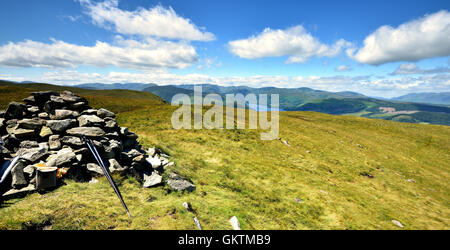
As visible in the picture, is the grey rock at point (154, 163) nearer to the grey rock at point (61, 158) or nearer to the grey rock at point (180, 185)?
the grey rock at point (180, 185)

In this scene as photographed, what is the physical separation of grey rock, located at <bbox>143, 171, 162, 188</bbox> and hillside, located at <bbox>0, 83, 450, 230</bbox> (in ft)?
1.79

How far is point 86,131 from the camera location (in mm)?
14023

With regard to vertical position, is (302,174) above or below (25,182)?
below

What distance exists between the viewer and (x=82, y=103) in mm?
16953

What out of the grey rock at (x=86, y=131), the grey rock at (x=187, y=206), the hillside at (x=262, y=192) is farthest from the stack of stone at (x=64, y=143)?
the grey rock at (x=187, y=206)

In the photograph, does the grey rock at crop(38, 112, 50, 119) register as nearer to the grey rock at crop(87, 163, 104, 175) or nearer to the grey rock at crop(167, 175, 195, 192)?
the grey rock at crop(87, 163, 104, 175)

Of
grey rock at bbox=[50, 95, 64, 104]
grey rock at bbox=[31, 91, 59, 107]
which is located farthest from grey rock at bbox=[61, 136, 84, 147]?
grey rock at bbox=[31, 91, 59, 107]

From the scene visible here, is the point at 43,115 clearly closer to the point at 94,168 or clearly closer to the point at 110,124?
the point at 110,124

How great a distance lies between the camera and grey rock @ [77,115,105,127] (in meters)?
14.9

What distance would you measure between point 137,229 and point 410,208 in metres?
25.9

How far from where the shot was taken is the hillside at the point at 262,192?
9.51m

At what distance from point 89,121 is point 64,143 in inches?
102

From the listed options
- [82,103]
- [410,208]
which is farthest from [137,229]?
[410,208]
